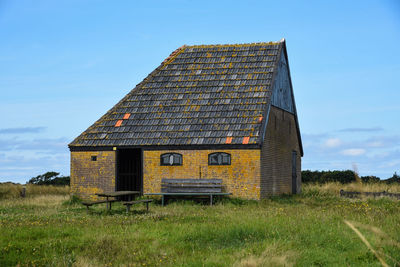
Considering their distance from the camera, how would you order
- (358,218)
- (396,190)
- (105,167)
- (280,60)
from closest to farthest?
1. (358,218)
2. (105,167)
3. (280,60)
4. (396,190)

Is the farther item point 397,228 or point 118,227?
point 118,227

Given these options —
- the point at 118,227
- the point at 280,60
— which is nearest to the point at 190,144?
the point at 280,60

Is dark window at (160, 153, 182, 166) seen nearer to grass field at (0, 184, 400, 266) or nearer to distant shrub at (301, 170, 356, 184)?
grass field at (0, 184, 400, 266)

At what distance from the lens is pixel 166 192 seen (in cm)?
2250

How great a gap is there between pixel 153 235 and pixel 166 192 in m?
10.5

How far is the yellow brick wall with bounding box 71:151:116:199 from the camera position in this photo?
79.2ft

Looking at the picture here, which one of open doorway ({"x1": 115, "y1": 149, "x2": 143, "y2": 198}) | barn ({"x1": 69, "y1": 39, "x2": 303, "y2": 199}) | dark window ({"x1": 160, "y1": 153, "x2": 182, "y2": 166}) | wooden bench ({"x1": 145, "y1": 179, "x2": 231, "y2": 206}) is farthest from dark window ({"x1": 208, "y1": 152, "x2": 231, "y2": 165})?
open doorway ({"x1": 115, "y1": 149, "x2": 143, "y2": 198})

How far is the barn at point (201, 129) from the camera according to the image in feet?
74.0

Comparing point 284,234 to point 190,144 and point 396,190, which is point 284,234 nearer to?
point 190,144

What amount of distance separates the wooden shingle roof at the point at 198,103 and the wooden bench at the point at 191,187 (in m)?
1.69

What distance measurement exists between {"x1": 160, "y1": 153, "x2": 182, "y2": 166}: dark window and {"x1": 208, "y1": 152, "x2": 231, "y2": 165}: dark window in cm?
144

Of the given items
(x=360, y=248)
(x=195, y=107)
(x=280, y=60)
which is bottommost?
(x=360, y=248)

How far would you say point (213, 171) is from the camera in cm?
2269

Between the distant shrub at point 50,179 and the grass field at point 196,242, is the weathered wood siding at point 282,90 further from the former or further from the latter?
the distant shrub at point 50,179
